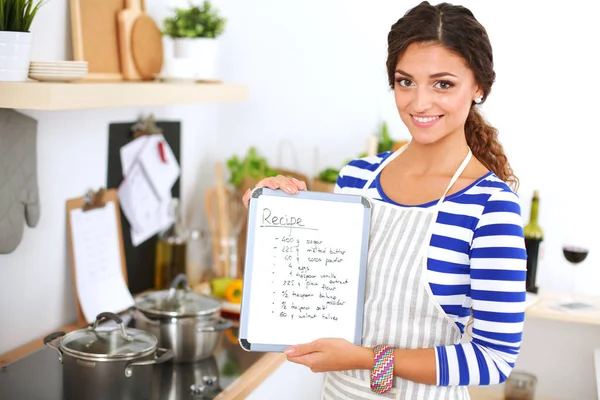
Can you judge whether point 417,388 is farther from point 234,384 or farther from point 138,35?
point 138,35

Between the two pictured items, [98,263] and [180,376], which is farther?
[98,263]

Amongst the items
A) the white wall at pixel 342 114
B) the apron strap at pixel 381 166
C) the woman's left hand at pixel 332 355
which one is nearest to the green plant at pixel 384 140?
the white wall at pixel 342 114

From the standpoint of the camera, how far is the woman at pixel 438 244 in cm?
128

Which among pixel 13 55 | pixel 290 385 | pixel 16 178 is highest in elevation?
pixel 13 55

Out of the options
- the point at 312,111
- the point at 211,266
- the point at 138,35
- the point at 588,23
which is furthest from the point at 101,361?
the point at 588,23

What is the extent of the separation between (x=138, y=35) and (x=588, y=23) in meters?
1.36

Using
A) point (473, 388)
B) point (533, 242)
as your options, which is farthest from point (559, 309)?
point (473, 388)

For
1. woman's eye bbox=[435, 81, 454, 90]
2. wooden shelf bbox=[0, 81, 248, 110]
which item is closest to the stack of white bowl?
wooden shelf bbox=[0, 81, 248, 110]

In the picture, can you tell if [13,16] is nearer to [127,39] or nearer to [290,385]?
[127,39]

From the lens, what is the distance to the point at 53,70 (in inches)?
62.1

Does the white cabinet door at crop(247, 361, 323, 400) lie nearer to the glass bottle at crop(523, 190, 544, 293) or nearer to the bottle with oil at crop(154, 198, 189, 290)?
the bottle with oil at crop(154, 198, 189, 290)

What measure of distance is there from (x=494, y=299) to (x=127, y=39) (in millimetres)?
1312

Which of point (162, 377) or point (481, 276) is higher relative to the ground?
point (481, 276)

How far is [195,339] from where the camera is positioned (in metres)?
1.92
